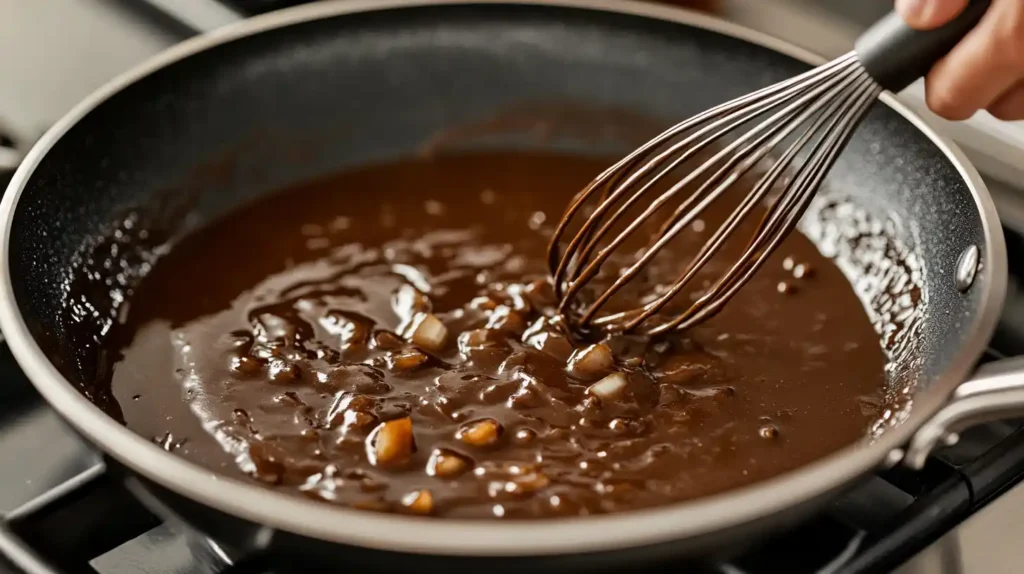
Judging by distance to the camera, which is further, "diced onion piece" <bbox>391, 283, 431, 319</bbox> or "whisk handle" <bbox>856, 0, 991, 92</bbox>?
"diced onion piece" <bbox>391, 283, 431, 319</bbox>

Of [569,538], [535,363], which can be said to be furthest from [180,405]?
[569,538]

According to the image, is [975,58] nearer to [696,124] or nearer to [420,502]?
[696,124]

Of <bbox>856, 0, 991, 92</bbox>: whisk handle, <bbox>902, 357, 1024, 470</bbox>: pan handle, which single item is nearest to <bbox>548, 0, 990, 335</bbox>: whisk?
<bbox>856, 0, 991, 92</bbox>: whisk handle

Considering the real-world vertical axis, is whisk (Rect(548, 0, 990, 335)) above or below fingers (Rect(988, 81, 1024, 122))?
below

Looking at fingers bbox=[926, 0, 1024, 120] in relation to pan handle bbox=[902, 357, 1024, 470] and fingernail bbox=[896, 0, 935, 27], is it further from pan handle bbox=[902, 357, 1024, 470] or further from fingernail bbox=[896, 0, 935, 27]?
pan handle bbox=[902, 357, 1024, 470]

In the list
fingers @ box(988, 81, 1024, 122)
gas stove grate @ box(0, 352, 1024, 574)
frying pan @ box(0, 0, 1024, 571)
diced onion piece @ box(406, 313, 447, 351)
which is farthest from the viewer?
diced onion piece @ box(406, 313, 447, 351)

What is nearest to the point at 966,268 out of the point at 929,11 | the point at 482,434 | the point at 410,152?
the point at 929,11

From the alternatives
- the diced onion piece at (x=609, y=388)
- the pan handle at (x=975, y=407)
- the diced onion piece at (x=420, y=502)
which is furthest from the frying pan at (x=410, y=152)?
the diced onion piece at (x=609, y=388)

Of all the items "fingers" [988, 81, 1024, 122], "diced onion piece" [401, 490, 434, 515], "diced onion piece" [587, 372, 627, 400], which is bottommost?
"diced onion piece" [401, 490, 434, 515]

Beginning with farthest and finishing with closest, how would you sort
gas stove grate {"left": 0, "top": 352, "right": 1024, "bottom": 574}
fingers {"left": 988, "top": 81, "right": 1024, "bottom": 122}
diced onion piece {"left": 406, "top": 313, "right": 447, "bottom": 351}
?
diced onion piece {"left": 406, "top": 313, "right": 447, "bottom": 351}
fingers {"left": 988, "top": 81, "right": 1024, "bottom": 122}
gas stove grate {"left": 0, "top": 352, "right": 1024, "bottom": 574}
